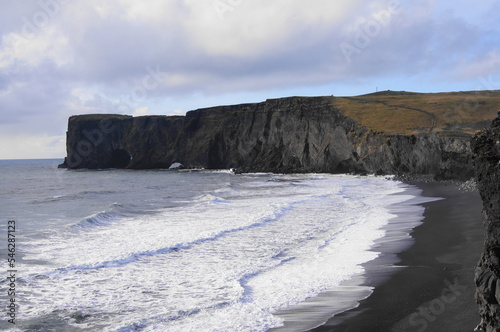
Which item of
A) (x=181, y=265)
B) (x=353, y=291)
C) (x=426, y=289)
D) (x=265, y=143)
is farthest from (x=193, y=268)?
(x=265, y=143)

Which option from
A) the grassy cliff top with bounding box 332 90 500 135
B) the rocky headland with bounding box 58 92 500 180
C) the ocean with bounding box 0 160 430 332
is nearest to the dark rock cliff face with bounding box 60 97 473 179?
the rocky headland with bounding box 58 92 500 180

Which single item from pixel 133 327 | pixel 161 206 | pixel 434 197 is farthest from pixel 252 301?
pixel 434 197

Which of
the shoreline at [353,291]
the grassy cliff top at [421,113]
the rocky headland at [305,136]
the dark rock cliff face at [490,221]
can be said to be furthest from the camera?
the grassy cliff top at [421,113]

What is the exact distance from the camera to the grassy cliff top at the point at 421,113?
60069 mm

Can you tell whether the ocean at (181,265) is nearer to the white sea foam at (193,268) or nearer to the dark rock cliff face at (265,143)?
the white sea foam at (193,268)

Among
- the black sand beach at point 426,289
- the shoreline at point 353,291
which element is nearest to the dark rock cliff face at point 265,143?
the shoreline at point 353,291

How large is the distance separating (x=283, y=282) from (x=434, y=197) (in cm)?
2267

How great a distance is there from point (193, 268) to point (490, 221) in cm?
885

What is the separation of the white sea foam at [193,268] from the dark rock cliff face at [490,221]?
3877 millimetres

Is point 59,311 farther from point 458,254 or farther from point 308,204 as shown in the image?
point 308,204

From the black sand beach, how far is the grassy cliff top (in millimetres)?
44674

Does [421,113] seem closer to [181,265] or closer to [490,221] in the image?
[181,265]

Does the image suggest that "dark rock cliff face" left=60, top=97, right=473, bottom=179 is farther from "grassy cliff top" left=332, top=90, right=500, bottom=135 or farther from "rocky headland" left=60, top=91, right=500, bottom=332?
"grassy cliff top" left=332, top=90, right=500, bottom=135

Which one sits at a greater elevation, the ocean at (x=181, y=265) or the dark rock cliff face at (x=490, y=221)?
the dark rock cliff face at (x=490, y=221)
